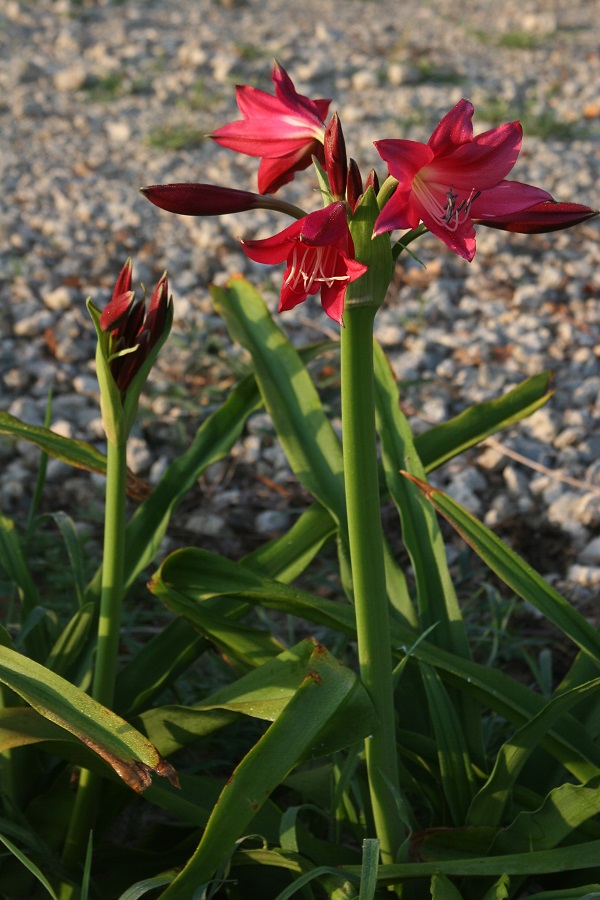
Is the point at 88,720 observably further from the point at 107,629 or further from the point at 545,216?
the point at 545,216

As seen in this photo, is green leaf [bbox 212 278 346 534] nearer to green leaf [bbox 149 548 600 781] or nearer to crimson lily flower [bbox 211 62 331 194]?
green leaf [bbox 149 548 600 781]

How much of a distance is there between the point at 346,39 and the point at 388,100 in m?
0.78

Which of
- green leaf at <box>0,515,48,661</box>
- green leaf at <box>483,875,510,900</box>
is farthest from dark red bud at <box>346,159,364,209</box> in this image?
green leaf at <box>0,515,48,661</box>

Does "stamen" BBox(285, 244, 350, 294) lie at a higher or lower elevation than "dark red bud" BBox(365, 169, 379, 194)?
lower

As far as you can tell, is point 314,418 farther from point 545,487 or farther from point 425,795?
Answer: point 545,487

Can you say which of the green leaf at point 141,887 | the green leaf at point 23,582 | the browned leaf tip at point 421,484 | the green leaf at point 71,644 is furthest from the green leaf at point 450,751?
the green leaf at point 23,582

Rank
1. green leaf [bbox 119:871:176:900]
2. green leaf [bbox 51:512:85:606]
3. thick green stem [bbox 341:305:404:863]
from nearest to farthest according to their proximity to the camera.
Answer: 1. thick green stem [bbox 341:305:404:863]
2. green leaf [bbox 119:871:176:900]
3. green leaf [bbox 51:512:85:606]

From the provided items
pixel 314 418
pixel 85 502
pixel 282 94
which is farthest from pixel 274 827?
pixel 85 502

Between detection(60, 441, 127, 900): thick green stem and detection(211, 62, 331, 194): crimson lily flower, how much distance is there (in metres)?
0.41

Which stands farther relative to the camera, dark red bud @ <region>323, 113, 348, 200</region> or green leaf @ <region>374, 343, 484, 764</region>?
green leaf @ <region>374, 343, 484, 764</region>

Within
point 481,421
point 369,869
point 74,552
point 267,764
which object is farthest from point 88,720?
point 481,421

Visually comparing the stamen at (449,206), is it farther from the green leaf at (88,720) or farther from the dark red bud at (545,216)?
the green leaf at (88,720)

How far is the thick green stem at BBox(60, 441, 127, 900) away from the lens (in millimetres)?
1268

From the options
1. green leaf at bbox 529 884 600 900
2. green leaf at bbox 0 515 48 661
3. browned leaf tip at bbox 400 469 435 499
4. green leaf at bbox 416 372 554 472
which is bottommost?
green leaf at bbox 529 884 600 900
